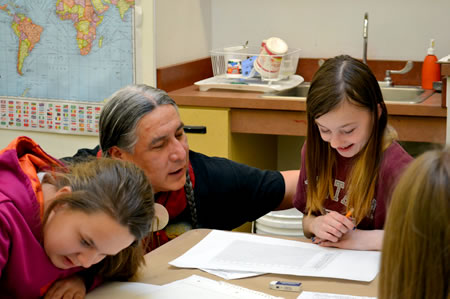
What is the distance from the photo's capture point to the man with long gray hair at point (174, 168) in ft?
5.83

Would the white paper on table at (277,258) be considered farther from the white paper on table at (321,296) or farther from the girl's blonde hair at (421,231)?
the girl's blonde hair at (421,231)

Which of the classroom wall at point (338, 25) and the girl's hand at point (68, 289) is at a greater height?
the classroom wall at point (338, 25)

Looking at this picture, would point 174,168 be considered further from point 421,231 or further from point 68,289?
point 421,231

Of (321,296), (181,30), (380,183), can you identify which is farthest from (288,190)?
(181,30)

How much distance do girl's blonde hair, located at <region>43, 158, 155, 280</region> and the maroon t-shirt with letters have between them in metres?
0.65

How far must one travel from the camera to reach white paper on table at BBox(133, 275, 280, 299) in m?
1.35

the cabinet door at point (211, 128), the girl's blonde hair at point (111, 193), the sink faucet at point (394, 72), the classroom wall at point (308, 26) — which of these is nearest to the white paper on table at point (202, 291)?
the girl's blonde hair at point (111, 193)

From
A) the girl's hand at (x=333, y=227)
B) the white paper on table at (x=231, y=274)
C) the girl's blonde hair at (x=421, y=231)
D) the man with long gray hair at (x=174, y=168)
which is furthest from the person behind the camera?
the man with long gray hair at (x=174, y=168)

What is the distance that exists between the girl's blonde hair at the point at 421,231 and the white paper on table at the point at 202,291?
2.01 feet

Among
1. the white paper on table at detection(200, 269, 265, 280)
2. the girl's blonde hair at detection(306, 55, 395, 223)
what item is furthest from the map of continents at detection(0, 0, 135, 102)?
the white paper on table at detection(200, 269, 265, 280)

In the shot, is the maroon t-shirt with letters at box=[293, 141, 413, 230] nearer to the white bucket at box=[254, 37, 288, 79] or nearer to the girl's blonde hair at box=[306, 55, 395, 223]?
the girl's blonde hair at box=[306, 55, 395, 223]

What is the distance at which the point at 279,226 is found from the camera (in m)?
2.82

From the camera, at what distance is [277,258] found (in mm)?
1566

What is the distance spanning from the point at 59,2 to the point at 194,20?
67cm
